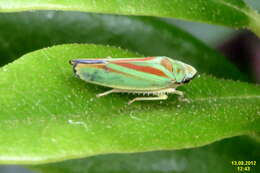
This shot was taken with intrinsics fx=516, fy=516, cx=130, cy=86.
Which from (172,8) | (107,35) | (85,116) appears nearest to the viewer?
(85,116)

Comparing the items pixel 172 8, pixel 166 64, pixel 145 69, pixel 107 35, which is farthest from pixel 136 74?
pixel 107 35

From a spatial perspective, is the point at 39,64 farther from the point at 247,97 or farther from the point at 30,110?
the point at 247,97

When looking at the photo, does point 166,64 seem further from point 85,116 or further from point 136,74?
point 85,116

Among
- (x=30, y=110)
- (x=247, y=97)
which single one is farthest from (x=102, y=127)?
(x=247, y=97)

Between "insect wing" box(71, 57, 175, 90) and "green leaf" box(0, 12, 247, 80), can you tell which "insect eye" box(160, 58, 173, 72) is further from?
"green leaf" box(0, 12, 247, 80)

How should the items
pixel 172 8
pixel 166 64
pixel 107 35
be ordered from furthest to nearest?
pixel 107 35
pixel 166 64
pixel 172 8

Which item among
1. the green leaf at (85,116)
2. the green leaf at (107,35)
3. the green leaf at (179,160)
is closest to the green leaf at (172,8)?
the green leaf at (85,116)

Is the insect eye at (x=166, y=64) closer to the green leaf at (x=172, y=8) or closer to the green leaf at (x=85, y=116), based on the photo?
the green leaf at (x=85, y=116)
